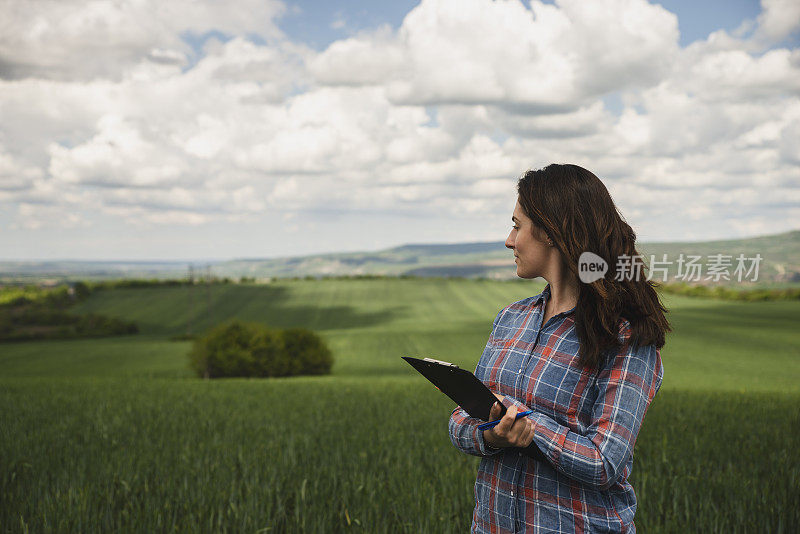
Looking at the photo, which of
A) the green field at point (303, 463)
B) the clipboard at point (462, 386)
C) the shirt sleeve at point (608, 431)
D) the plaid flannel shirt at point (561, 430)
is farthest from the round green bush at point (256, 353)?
the shirt sleeve at point (608, 431)

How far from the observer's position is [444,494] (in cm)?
483

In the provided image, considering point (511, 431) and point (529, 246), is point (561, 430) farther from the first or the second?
point (529, 246)

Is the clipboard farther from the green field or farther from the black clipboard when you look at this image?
the green field

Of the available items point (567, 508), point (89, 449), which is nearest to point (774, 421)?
point (567, 508)

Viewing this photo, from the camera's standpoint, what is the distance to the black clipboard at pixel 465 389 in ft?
5.96

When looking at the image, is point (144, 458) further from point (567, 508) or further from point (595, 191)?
point (595, 191)

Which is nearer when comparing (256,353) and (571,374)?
(571,374)

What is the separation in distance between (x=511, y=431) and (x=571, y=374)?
320mm

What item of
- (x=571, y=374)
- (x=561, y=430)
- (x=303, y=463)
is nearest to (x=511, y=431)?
(x=561, y=430)

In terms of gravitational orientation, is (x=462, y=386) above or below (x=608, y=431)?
above

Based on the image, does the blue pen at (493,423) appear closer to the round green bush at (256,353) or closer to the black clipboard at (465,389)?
the black clipboard at (465,389)

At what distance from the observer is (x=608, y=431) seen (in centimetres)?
187

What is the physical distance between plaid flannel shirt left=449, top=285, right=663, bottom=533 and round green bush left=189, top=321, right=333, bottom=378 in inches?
1283

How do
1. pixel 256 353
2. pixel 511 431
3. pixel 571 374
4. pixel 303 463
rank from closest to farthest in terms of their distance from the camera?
pixel 511 431 < pixel 571 374 < pixel 303 463 < pixel 256 353
